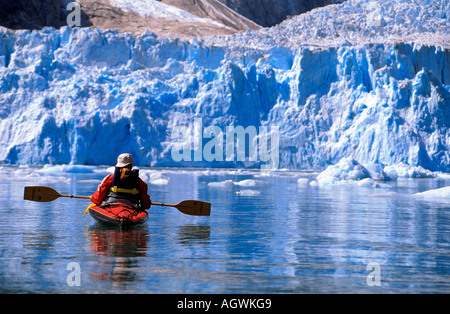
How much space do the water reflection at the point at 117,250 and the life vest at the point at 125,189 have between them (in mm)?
334

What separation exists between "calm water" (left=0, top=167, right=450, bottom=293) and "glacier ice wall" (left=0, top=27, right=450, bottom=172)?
13.8 m

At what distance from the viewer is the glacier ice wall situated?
23.0 meters

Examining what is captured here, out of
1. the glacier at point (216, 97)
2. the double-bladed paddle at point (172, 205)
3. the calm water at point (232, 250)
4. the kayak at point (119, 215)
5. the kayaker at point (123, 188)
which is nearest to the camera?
the calm water at point (232, 250)

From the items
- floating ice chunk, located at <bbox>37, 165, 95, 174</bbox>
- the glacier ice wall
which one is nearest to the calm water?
floating ice chunk, located at <bbox>37, 165, 95, 174</bbox>

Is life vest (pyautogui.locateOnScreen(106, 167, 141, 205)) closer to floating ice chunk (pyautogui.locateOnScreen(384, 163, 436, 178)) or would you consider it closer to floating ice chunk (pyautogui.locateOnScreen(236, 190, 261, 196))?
floating ice chunk (pyautogui.locateOnScreen(236, 190, 261, 196))

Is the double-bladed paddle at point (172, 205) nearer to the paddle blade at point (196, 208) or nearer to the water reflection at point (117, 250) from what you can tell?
the paddle blade at point (196, 208)

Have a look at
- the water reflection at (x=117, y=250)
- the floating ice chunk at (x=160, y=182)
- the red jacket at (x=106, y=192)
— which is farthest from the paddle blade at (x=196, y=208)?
the floating ice chunk at (x=160, y=182)

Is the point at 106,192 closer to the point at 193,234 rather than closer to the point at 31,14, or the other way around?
the point at 193,234

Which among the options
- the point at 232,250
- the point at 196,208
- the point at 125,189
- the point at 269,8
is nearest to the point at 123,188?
the point at 125,189

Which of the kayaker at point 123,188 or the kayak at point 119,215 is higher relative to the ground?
the kayaker at point 123,188

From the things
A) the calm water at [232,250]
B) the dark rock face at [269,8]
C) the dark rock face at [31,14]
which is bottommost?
the calm water at [232,250]

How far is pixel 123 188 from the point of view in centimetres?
677

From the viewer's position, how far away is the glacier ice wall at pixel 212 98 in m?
23.0
